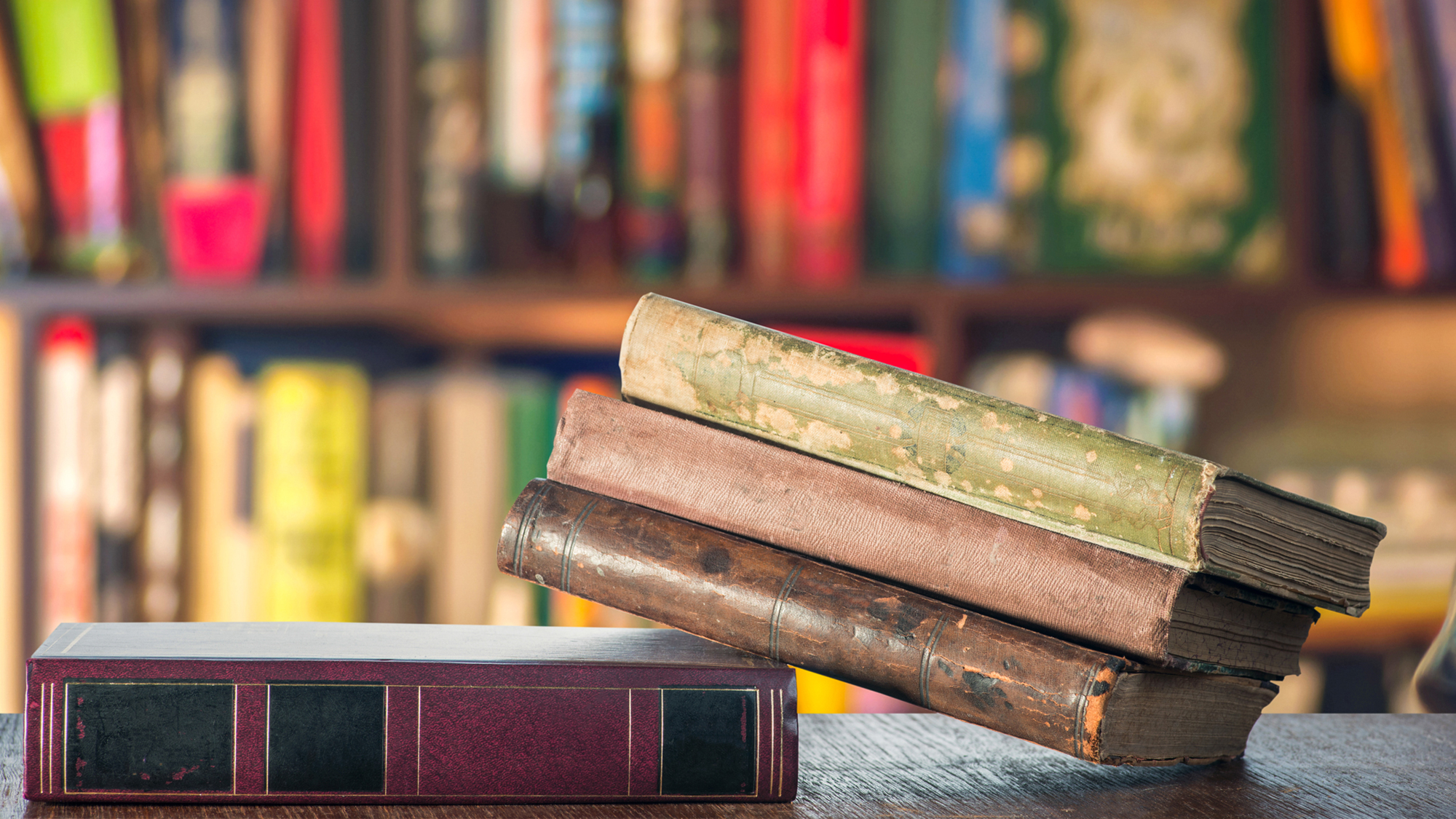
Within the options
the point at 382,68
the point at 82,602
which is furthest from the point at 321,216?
the point at 82,602

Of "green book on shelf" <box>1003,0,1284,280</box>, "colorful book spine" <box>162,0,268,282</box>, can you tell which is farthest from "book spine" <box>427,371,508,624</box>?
"green book on shelf" <box>1003,0,1284,280</box>

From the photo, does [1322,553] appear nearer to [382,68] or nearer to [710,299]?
[710,299]

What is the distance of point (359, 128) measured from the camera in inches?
40.4

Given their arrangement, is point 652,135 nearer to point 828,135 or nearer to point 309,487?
point 828,135

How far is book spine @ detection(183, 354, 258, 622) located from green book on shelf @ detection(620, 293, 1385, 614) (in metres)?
0.69

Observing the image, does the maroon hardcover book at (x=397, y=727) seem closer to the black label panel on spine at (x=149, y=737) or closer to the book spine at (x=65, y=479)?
the black label panel on spine at (x=149, y=737)

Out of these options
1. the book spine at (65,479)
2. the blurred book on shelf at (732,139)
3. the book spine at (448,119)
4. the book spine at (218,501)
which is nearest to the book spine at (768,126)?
the blurred book on shelf at (732,139)

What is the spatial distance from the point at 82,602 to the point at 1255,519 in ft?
3.20

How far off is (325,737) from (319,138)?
2.38 ft

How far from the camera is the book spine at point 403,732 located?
0.42 metres

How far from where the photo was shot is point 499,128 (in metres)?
1.02

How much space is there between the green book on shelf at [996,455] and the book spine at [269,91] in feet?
2.20

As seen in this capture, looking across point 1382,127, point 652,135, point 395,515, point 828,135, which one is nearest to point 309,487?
point 395,515

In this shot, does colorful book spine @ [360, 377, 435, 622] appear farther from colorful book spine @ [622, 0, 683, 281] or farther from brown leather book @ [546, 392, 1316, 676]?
brown leather book @ [546, 392, 1316, 676]
